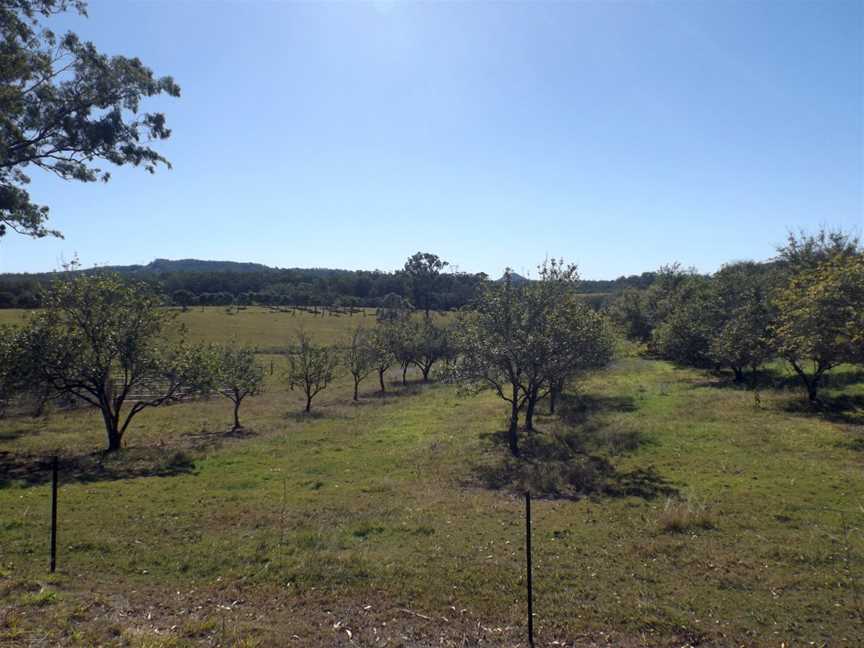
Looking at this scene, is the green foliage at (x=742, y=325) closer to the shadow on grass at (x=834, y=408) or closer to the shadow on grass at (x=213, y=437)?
the shadow on grass at (x=834, y=408)

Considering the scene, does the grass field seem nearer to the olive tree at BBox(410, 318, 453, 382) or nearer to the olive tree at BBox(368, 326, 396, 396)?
the olive tree at BBox(368, 326, 396, 396)

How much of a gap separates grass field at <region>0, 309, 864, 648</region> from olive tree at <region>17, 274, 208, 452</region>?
2.70 m

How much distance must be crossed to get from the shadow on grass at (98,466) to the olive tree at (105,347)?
2.08 m

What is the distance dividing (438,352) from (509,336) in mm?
34950

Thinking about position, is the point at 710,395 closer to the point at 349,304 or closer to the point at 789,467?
the point at 789,467

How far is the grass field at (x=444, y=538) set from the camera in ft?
25.3

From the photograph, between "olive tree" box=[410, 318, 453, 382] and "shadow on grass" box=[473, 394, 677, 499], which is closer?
"shadow on grass" box=[473, 394, 677, 499]

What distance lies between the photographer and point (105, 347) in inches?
911

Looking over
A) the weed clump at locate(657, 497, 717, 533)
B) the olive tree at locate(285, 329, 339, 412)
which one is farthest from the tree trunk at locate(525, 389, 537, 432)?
the olive tree at locate(285, 329, 339, 412)

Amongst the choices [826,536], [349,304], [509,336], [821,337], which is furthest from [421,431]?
[349,304]

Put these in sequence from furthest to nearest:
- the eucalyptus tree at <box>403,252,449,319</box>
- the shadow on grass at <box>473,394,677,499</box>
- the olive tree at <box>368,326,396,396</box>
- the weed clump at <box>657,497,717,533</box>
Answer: the eucalyptus tree at <box>403,252,449,319</box> → the olive tree at <box>368,326,396,396</box> → the shadow on grass at <box>473,394,677,499</box> → the weed clump at <box>657,497,717,533</box>

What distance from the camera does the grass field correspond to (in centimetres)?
770

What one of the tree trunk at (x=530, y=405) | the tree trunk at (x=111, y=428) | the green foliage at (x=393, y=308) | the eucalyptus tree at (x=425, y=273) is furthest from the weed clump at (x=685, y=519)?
the eucalyptus tree at (x=425, y=273)

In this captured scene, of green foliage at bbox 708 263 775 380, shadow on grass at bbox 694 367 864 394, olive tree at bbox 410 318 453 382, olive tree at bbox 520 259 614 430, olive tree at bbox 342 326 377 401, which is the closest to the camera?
olive tree at bbox 520 259 614 430
